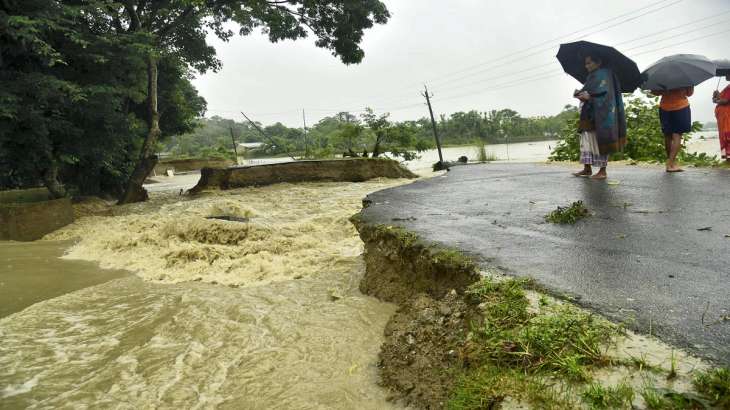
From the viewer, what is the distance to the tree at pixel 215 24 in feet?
38.2

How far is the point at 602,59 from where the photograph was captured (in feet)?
20.1

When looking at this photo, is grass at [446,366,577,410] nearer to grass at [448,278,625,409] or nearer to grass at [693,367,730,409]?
grass at [448,278,625,409]

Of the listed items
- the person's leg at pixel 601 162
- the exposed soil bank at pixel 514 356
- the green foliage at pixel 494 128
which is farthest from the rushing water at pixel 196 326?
the green foliage at pixel 494 128

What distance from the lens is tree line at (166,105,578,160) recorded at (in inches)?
805

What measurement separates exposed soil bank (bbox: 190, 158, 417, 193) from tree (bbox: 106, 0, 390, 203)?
192 cm

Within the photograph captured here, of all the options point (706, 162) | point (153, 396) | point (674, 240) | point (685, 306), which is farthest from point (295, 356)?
point (706, 162)

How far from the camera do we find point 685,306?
1874 millimetres

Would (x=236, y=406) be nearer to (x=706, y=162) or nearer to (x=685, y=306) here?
(x=685, y=306)

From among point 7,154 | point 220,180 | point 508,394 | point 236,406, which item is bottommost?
point 236,406

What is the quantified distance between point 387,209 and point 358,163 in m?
8.55

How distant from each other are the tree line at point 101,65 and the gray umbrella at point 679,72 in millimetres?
8472

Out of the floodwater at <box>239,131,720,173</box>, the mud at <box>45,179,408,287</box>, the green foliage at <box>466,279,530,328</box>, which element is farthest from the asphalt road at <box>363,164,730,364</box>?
the floodwater at <box>239,131,720,173</box>

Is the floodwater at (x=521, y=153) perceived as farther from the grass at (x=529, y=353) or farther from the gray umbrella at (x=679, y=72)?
the grass at (x=529, y=353)

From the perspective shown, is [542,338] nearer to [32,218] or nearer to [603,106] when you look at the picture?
[603,106]
